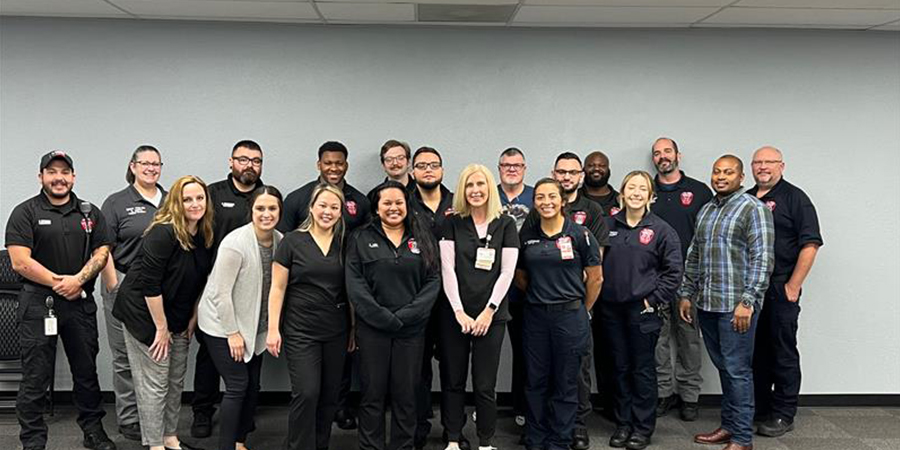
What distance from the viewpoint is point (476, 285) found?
3.48 metres

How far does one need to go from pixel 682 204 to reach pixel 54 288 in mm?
3558

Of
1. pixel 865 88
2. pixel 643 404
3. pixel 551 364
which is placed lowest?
pixel 643 404

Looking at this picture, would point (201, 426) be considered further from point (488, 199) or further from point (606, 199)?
point (606, 199)

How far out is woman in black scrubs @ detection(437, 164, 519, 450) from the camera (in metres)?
3.48

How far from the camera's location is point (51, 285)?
353 cm

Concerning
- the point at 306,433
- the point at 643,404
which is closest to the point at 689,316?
the point at 643,404

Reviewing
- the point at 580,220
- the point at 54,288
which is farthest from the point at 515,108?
the point at 54,288

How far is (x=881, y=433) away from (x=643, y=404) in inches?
61.3

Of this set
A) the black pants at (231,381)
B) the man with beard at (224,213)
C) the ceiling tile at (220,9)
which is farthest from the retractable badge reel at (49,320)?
the ceiling tile at (220,9)

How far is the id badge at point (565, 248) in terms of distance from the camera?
3.50m

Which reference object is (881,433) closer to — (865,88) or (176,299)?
(865,88)

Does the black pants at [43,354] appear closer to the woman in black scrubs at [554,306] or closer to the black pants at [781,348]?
the woman in black scrubs at [554,306]

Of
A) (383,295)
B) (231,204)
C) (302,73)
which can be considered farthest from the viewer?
(302,73)

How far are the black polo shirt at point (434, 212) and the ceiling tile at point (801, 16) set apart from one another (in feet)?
6.35
